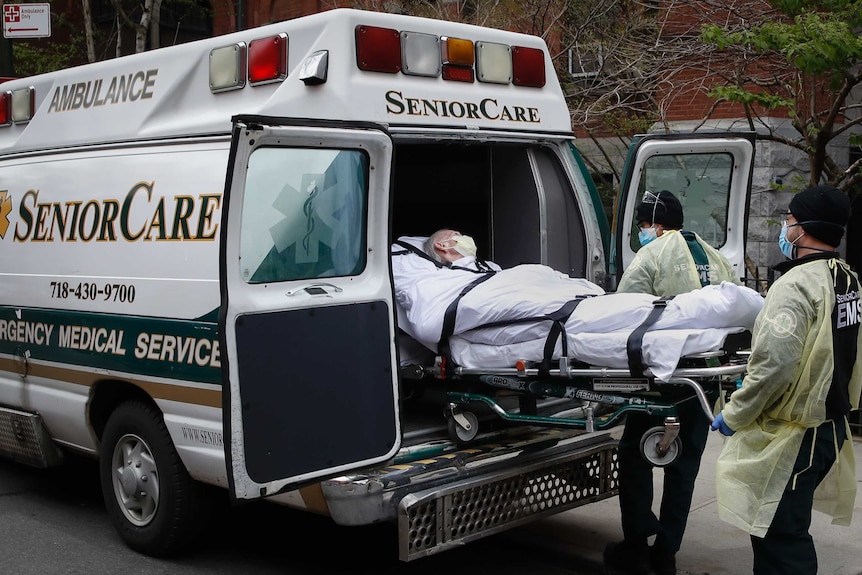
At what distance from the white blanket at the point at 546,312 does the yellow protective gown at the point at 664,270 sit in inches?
10.8

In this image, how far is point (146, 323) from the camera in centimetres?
544

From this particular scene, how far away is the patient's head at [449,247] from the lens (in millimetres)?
5980

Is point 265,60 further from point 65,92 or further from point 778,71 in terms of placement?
point 778,71

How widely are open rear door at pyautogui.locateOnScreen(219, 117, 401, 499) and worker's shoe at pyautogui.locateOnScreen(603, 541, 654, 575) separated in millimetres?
1537

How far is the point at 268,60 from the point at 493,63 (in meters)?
1.33

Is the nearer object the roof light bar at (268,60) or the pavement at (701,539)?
the roof light bar at (268,60)

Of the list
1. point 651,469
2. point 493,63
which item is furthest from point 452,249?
point 651,469

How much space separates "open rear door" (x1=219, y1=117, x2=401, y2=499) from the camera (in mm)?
4262

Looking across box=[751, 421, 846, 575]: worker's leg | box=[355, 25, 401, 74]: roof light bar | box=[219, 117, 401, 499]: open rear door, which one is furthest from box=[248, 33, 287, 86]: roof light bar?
box=[751, 421, 846, 575]: worker's leg

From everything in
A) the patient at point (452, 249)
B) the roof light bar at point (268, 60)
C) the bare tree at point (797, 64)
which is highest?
the bare tree at point (797, 64)

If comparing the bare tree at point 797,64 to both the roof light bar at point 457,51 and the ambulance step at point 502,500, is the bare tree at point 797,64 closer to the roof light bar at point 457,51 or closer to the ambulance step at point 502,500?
the roof light bar at point 457,51

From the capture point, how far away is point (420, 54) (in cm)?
548

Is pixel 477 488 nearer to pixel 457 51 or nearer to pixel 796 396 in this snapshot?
pixel 796 396

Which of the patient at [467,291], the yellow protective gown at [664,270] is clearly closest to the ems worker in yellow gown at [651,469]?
the yellow protective gown at [664,270]
